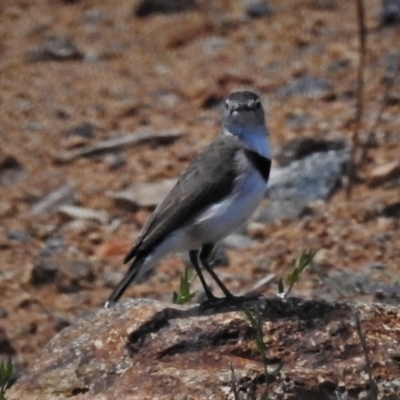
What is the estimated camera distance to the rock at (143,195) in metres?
11.3

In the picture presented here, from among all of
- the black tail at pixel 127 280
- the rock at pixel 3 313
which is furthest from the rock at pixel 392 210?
the black tail at pixel 127 280

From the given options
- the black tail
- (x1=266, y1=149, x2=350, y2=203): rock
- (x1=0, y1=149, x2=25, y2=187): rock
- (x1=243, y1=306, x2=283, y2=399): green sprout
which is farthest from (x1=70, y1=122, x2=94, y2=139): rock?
(x1=243, y1=306, x2=283, y2=399): green sprout

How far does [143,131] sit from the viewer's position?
41.0 ft

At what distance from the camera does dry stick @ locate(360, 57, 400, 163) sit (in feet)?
36.4

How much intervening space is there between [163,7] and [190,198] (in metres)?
7.41

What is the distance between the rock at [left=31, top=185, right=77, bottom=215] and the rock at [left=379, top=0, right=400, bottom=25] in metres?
3.87

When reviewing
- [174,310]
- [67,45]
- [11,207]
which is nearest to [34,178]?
[11,207]

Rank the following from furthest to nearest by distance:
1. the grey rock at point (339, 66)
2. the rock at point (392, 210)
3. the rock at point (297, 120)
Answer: the grey rock at point (339, 66) → the rock at point (297, 120) → the rock at point (392, 210)

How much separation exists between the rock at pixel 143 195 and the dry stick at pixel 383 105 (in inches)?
62.8

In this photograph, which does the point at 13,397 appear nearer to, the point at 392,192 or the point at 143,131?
the point at 392,192

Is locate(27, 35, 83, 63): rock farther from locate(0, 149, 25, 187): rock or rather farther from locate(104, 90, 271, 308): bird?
locate(104, 90, 271, 308): bird

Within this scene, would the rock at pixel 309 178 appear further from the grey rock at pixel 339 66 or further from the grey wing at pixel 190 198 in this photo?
the grey wing at pixel 190 198

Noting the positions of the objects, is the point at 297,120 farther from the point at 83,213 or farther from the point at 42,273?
the point at 42,273

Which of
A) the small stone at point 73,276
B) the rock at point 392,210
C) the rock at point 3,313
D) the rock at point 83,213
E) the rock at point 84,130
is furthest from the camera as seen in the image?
A: the rock at point 84,130
